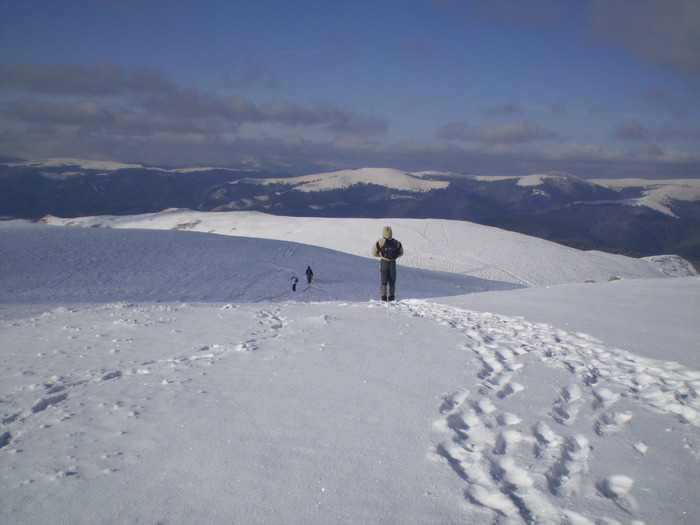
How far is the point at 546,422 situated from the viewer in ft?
15.8

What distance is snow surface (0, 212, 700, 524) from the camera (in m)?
3.52

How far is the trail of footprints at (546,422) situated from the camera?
3586 millimetres

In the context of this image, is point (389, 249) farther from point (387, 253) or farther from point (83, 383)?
point (83, 383)

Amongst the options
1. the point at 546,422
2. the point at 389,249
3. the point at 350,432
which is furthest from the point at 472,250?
the point at 350,432

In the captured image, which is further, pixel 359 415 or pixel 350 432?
pixel 359 415

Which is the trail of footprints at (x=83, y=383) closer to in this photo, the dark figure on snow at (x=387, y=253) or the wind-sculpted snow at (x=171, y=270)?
the dark figure on snow at (x=387, y=253)

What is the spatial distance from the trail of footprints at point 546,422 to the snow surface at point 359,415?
23mm

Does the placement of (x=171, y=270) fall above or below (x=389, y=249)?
below

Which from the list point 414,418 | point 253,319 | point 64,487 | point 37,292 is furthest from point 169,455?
point 37,292

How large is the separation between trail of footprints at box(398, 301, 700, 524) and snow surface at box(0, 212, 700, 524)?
0.08ft

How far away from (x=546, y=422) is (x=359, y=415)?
2056 mm

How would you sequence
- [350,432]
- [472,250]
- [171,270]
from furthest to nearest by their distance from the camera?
[472,250] < [171,270] < [350,432]

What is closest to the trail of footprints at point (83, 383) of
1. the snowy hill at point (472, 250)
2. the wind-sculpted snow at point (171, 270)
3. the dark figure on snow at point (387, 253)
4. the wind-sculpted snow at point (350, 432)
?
the wind-sculpted snow at point (350, 432)

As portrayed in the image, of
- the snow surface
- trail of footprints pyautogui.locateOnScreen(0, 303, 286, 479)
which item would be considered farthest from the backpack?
trail of footprints pyautogui.locateOnScreen(0, 303, 286, 479)
